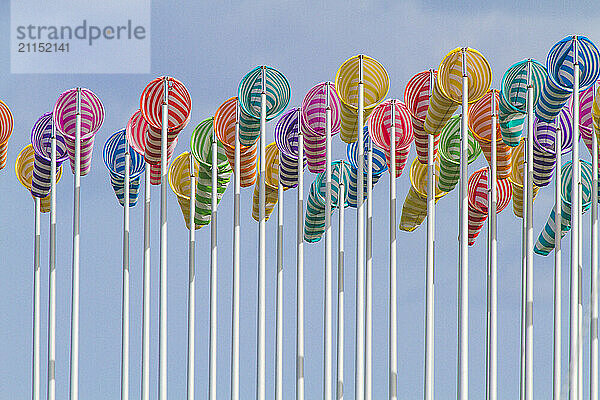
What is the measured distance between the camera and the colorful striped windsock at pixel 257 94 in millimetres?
11531

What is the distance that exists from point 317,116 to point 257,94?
0.77m

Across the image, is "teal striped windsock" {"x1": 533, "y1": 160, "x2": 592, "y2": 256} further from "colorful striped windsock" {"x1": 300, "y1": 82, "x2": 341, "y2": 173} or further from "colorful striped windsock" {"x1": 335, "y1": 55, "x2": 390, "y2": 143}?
"colorful striped windsock" {"x1": 300, "y1": 82, "x2": 341, "y2": 173}

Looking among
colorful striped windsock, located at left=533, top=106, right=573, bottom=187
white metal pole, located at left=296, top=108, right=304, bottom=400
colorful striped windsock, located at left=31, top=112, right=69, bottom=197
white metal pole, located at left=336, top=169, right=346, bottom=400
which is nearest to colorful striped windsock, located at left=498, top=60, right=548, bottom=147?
colorful striped windsock, located at left=533, top=106, right=573, bottom=187

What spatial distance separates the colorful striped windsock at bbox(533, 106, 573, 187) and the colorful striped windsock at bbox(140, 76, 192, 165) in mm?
4088

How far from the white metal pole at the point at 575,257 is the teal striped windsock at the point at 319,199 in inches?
124

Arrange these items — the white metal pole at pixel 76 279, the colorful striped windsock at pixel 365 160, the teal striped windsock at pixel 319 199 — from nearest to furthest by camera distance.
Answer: the white metal pole at pixel 76 279, the colorful striped windsock at pixel 365 160, the teal striped windsock at pixel 319 199

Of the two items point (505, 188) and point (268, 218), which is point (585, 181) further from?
point (268, 218)

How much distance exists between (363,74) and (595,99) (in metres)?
2.59

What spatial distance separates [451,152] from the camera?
12.1 metres

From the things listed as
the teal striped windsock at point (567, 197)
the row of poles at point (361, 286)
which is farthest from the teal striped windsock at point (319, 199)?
the teal striped windsock at point (567, 197)

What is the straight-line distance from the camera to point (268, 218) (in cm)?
1341

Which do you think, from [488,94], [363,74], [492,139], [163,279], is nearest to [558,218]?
[492,139]

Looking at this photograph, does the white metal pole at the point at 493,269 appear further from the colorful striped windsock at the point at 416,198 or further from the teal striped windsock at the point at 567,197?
the colorful striped windsock at the point at 416,198

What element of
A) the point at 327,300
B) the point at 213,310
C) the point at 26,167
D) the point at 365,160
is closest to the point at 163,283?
the point at 213,310
